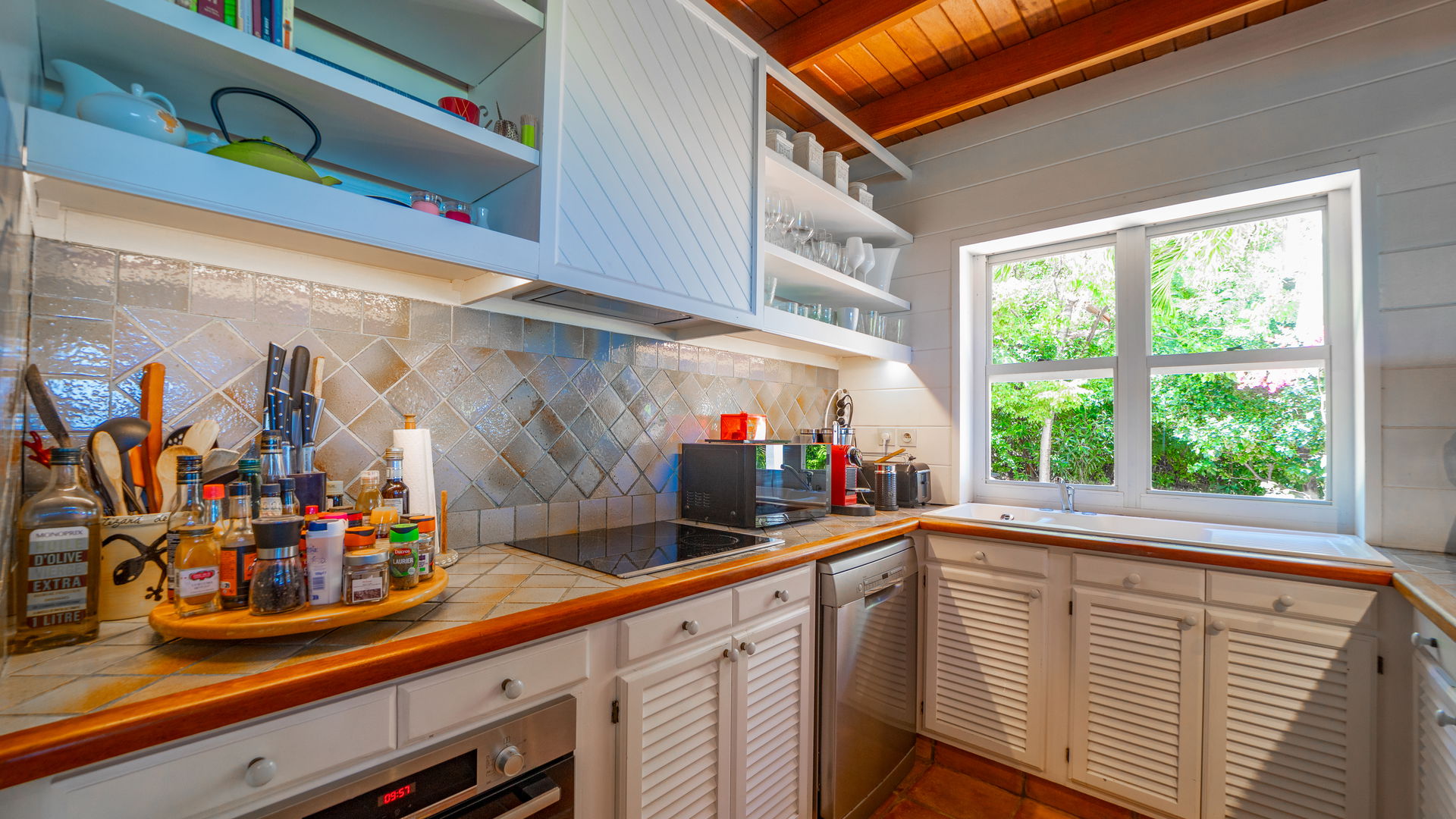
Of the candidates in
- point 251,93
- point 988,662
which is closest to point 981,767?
point 988,662

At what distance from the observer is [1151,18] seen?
6.79ft

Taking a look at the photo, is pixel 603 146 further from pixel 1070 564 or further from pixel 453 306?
pixel 1070 564

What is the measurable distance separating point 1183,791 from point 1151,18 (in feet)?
8.35

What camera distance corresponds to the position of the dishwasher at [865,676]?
181 cm

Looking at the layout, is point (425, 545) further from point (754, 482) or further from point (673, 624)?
point (754, 482)

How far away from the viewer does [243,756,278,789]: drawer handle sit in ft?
2.54

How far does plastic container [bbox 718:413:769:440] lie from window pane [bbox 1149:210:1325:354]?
1761 mm

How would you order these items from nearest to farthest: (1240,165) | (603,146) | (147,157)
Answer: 1. (147,157)
2. (603,146)
3. (1240,165)

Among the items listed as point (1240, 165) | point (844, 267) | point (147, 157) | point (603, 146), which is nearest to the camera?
point (147, 157)

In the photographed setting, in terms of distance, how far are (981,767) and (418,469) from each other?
222 cm

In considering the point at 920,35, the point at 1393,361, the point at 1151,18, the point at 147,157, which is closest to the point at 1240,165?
the point at 1151,18

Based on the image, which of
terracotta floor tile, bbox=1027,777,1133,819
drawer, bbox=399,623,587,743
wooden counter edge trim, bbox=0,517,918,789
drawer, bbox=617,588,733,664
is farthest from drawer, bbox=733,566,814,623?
terracotta floor tile, bbox=1027,777,1133,819

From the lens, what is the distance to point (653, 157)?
1.67 metres

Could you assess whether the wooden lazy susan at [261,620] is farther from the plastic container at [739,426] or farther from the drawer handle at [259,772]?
the plastic container at [739,426]
